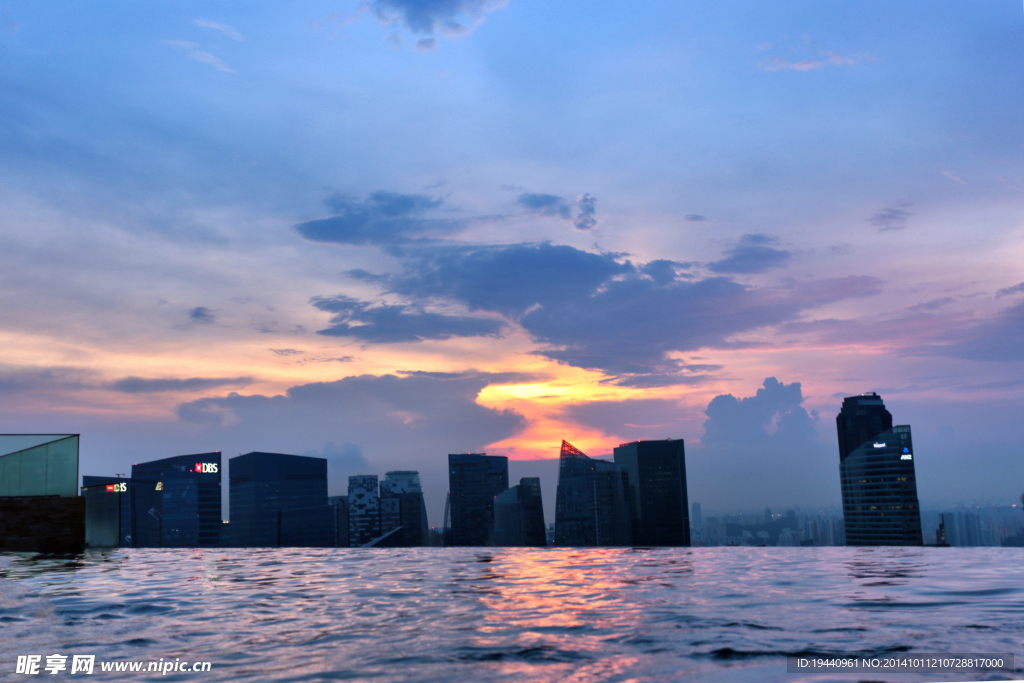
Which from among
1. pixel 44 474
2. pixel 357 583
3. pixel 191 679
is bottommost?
pixel 357 583

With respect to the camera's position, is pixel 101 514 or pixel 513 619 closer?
pixel 513 619

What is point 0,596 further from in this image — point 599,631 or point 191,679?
point 599,631

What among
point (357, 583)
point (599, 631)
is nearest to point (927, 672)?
point (599, 631)

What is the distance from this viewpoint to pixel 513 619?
43.8ft

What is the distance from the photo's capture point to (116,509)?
40.4 m

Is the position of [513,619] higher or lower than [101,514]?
lower

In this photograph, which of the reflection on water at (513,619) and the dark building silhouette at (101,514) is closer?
the reflection on water at (513,619)

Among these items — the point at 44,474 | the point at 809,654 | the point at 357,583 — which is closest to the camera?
the point at 809,654

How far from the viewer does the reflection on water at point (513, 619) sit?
9508mm

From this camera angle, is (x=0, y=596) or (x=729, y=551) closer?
(x=0, y=596)

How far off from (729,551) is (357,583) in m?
22.8

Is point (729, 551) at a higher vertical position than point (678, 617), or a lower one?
lower

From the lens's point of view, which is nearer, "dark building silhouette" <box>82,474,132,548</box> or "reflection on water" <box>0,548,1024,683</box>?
"reflection on water" <box>0,548,1024,683</box>

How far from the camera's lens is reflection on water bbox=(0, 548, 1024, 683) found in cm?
951
